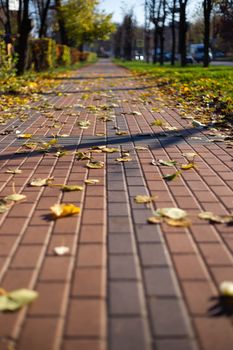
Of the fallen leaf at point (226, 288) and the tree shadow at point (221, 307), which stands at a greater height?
the fallen leaf at point (226, 288)

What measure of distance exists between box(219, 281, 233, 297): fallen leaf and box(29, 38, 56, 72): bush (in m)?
22.1

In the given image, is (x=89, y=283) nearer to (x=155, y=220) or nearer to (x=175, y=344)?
(x=175, y=344)

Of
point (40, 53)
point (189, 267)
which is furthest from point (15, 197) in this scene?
point (40, 53)

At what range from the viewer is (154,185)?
4.11 metres

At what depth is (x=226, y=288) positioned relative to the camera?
235 cm

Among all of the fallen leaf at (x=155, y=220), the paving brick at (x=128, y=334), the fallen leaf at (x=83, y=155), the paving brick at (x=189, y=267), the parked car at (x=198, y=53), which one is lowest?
the paving brick at (x=128, y=334)

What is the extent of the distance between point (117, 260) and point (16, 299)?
2.22 ft

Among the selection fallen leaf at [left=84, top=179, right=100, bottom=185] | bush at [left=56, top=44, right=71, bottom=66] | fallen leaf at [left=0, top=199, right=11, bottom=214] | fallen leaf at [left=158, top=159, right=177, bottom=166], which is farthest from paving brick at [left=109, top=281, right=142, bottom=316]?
bush at [left=56, top=44, right=71, bottom=66]

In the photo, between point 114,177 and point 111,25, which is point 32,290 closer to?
point 114,177

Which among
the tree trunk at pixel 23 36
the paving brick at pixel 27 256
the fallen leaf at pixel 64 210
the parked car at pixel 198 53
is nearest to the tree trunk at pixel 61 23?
the parked car at pixel 198 53

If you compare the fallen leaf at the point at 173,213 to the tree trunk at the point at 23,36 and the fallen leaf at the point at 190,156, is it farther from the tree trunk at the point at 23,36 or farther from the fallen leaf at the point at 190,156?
the tree trunk at the point at 23,36

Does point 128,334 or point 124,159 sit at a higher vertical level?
point 124,159

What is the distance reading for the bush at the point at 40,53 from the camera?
77.8 feet

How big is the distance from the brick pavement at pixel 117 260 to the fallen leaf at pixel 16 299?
0.14ft
